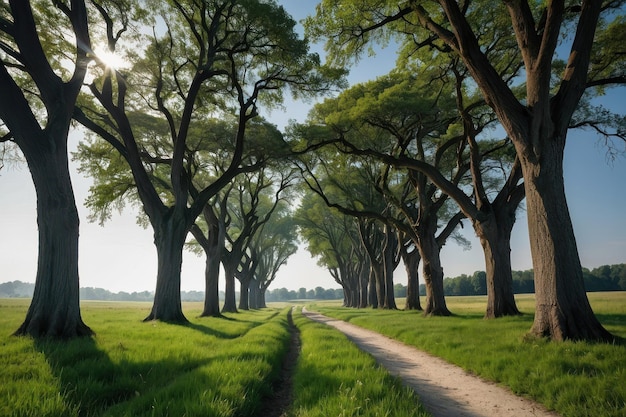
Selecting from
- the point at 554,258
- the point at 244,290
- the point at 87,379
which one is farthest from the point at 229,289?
the point at 554,258

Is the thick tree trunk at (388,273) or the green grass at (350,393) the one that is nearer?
the green grass at (350,393)

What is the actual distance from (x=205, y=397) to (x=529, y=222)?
850cm

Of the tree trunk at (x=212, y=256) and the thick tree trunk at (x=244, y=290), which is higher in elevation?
the tree trunk at (x=212, y=256)

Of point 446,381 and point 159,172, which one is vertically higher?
point 159,172

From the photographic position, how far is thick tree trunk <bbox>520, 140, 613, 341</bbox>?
300 inches

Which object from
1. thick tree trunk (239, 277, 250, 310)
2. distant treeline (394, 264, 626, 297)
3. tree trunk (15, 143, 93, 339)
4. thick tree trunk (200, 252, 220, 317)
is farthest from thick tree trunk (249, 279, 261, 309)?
distant treeline (394, 264, 626, 297)

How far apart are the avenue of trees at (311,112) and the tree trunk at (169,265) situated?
7 cm

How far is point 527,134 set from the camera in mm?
8414

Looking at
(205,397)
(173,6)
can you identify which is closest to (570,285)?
(205,397)

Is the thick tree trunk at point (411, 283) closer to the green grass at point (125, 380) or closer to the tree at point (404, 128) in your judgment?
the tree at point (404, 128)

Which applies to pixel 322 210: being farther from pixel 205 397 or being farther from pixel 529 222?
pixel 205 397

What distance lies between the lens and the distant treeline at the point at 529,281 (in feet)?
299

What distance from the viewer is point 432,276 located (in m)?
19.6

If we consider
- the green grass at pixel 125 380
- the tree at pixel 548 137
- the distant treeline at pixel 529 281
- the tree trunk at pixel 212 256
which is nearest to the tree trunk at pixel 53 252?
the green grass at pixel 125 380
